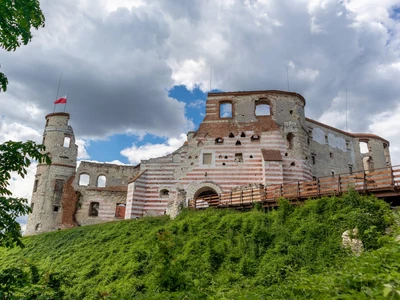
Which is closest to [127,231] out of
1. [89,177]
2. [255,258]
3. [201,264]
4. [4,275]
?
[201,264]

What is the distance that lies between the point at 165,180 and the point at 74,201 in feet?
30.4

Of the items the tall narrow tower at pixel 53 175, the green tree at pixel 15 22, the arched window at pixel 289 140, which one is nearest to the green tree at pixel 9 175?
the green tree at pixel 15 22

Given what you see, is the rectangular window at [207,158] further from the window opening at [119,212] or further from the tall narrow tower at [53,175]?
the tall narrow tower at [53,175]

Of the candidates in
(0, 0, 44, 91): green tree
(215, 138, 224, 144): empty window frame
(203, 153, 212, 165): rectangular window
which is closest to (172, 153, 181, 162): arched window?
(203, 153, 212, 165): rectangular window

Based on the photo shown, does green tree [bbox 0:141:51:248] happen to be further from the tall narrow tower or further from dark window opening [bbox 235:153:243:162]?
the tall narrow tower

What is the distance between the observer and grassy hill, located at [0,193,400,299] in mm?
7594

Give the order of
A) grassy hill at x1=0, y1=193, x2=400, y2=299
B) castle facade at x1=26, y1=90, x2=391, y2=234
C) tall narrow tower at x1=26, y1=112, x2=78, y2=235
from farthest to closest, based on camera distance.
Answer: tall narrow tower at x1=26, y1=112, x2=78, y2=235 → castle facade at x1=26, y1=90, x2=391, y2=234 → grassy hill at x1=0, y1=193, x2=400, y2=299

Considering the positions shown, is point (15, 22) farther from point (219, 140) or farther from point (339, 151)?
point (339, 151)

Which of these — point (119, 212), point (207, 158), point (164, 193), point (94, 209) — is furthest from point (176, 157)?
point (94, 209)

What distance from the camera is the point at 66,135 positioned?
104 feet

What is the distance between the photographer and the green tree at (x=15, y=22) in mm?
5742

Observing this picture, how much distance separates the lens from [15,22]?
6.03m

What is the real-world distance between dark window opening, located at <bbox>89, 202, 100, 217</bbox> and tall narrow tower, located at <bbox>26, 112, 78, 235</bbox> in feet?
8.49

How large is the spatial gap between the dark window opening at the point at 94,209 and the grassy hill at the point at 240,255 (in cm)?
1072
